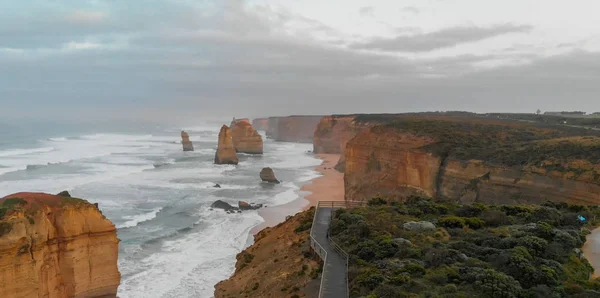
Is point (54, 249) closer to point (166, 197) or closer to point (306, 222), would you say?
point (306, 222)

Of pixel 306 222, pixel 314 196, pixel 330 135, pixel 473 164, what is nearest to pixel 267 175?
pixel 314 196

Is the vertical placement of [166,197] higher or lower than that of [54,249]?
lower

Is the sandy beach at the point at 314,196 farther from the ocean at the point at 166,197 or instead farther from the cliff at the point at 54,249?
the cliff at the point at 54,249

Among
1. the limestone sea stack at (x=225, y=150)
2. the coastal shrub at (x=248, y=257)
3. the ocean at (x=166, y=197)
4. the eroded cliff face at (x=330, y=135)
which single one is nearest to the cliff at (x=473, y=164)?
the ocean at (x=166, y=197)

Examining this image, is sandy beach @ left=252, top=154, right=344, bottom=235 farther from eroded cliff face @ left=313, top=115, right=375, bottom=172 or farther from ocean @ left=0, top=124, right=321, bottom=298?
eroded cliff face @ left=313, top=115, right=375, bottom=172

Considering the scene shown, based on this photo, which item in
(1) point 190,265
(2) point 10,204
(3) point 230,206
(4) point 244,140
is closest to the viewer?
(2) point 10,204

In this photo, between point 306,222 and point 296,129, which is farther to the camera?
point 296,129
